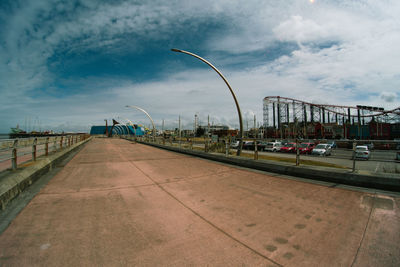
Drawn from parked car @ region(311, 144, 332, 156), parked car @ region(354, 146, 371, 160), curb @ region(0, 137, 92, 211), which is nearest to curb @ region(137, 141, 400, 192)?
parked car @ region(354, 146, 371, 160)

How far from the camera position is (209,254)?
248cm

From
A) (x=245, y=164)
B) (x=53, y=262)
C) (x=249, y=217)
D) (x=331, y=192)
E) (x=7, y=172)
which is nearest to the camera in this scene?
(x=53, y=262)

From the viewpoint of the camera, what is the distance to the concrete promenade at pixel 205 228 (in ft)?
7.84

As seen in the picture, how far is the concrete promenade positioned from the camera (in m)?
2.39

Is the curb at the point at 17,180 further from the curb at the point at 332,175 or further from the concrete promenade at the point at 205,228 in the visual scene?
the curb at the point at 332,175

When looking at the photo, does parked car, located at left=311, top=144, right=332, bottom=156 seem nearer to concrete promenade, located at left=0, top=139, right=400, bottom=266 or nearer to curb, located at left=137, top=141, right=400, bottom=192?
curb, located at left=137, top=141, right=400, bottom=192

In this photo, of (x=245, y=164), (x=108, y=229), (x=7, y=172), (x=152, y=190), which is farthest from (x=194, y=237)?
(x=245, y=164)

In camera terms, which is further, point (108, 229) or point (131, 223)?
point (131, 223)

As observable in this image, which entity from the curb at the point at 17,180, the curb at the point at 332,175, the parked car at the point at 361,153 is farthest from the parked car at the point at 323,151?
the curb at the point at 17,180

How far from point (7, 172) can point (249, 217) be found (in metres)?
6.68

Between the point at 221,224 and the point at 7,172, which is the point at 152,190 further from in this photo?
the point at 7,172

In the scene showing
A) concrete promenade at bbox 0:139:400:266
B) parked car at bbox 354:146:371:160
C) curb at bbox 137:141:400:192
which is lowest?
concrete promenade at bbox 0:139:400:266

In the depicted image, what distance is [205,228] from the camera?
10.4 feet

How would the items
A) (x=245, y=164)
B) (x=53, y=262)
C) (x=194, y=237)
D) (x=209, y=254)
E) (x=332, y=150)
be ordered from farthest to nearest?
(x=245, y=164)
(x=332, y=150)
(x=194, y=237)
(x=209, y=254)
(x=53, y=262)
